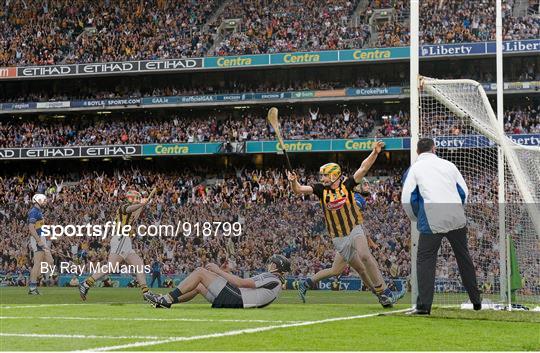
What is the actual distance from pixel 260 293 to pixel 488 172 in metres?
5.49

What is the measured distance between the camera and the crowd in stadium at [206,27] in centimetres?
4297

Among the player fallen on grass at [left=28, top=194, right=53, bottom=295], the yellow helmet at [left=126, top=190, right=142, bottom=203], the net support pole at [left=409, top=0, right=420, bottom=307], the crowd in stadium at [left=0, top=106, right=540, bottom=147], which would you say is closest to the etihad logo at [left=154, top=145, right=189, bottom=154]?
the crowd in stadium at [left=0, top=106, right=540, bottom=147]

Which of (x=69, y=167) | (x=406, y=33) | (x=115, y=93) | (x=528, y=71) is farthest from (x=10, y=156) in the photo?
(x=528, y=71)

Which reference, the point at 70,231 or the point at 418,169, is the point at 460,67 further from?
the point at 418,169

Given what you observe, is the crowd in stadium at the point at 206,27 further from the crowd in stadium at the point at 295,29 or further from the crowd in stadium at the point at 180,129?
the crowd in stadium at the point at 180,129

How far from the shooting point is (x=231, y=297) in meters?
12.1

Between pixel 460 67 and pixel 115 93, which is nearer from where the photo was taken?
pixel 460 67

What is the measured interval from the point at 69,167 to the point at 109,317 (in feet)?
130

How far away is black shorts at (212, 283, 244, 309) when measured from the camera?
12.1 meters

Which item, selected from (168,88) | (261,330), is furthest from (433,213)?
(168,88)

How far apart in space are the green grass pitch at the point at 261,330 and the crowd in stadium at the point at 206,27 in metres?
32.7

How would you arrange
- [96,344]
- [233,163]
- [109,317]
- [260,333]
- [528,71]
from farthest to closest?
[233,163] → [528,71] → [109,317] → [260,333] → [96,344]

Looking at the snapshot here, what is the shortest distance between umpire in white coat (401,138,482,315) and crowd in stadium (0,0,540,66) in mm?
32183

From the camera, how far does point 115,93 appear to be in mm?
49625
